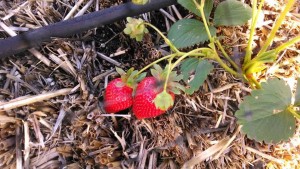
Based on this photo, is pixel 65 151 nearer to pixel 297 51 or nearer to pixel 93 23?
pixel 93 23

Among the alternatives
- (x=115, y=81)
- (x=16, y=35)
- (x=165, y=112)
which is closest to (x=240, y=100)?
(x=165, y=112)

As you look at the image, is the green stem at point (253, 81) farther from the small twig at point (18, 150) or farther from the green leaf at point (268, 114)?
the small twig at point (18, 150)

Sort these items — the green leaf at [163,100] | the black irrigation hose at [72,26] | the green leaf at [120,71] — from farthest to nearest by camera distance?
the black irrigation hose at [72,26], the green leaf at [120,71], the green leaf at [163,100]

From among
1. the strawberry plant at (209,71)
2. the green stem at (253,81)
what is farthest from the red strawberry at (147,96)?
the green stem at (253,81)

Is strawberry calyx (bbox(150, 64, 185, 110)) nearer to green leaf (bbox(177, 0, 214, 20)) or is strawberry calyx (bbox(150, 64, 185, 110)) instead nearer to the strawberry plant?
the strawberry plant

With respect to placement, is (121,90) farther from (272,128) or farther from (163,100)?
(272,128)

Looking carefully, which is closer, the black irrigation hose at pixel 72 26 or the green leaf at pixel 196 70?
the green leaf at pixel 196 70

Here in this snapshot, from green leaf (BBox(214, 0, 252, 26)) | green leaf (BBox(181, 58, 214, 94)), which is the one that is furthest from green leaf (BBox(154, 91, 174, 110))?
green leaf (BBox(214, 0, 252, 26))

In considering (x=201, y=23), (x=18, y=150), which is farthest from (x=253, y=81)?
(x=18, y=150)
